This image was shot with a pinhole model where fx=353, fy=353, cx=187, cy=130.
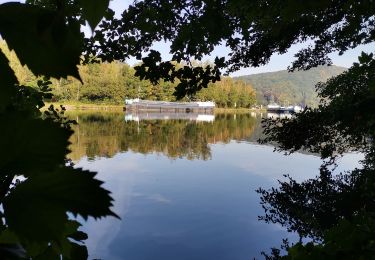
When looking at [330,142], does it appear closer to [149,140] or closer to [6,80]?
[6,80]

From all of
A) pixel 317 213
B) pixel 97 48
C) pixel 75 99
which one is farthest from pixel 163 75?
pixel 75 99

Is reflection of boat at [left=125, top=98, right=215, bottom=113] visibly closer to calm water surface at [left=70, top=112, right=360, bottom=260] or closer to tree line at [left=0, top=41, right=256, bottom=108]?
tree line at [left=0, top=41, right=256, bottom=108]

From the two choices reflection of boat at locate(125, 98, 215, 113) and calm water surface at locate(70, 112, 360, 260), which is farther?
reflection of boat at locate(125, 98, 215, 113)

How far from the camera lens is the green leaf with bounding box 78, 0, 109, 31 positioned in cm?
38

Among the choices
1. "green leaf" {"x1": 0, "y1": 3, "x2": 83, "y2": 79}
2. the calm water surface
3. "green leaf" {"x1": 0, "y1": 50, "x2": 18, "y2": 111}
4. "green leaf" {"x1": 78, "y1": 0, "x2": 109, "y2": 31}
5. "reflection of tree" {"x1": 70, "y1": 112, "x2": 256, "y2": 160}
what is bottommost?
the calm water surface

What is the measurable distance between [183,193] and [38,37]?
2507 cm

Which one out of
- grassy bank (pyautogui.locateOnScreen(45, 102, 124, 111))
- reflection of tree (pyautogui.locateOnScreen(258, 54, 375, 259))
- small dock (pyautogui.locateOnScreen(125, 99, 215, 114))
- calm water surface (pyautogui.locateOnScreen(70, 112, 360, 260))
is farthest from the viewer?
grassy bank (pyautogui.locateOnScreen(45, 102, 124, 111))

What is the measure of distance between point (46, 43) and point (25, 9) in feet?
0.12

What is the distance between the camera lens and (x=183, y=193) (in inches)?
984

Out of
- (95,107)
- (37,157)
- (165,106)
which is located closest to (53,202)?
(37,157)

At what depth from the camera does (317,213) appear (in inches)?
524

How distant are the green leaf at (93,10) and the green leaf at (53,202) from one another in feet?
0.53

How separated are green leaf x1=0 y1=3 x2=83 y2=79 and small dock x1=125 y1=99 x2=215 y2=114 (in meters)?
100

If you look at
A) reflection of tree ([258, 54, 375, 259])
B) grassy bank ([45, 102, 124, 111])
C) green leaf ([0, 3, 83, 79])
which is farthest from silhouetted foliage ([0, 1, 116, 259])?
grassy bank ([45, 102, 124, 111])
